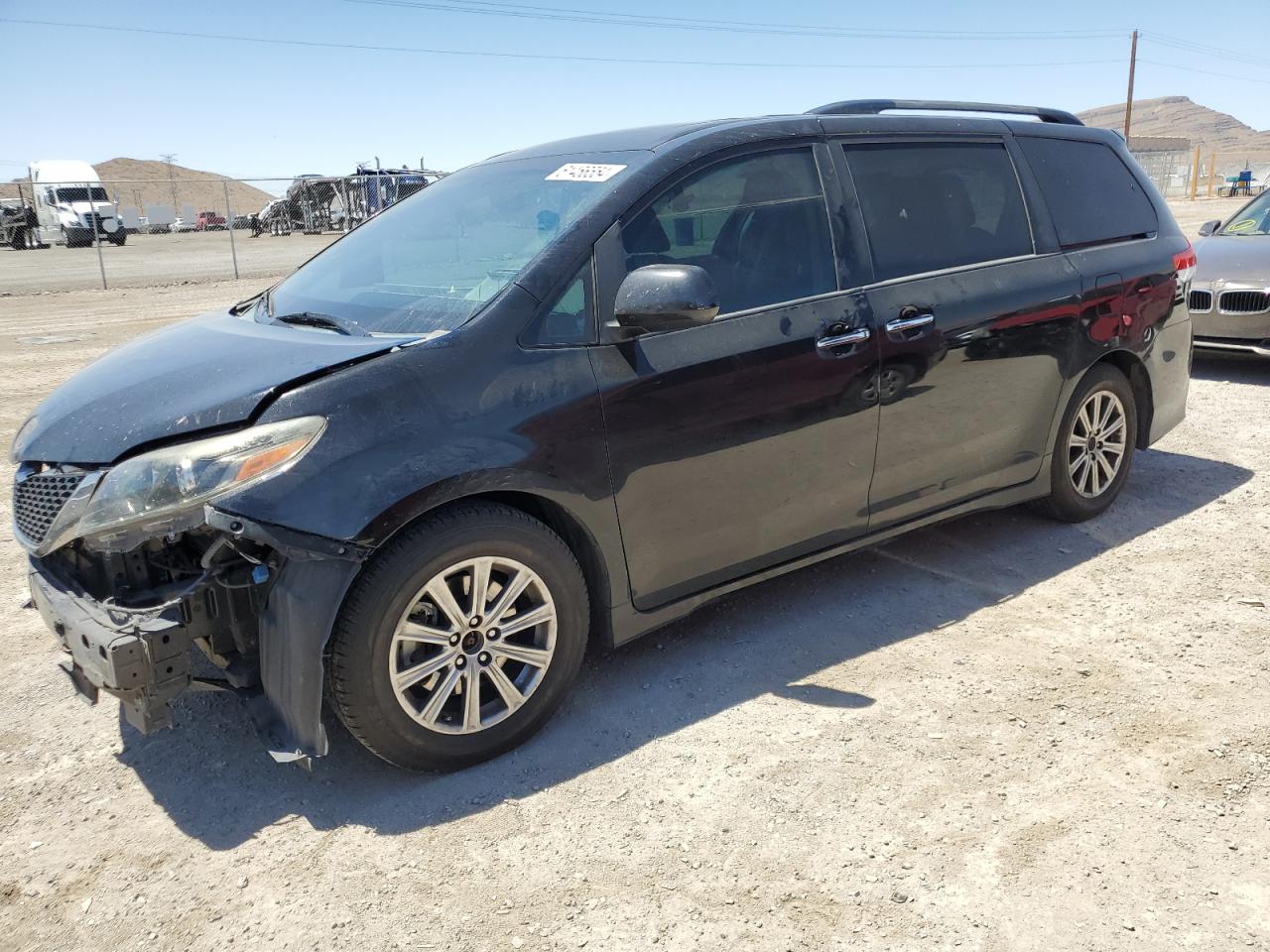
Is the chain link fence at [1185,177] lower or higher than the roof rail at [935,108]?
higher

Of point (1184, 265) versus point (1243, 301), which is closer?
point (1184, 265)

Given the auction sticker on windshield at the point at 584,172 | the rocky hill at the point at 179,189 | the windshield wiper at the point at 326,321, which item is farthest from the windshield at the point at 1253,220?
the rocky hill at the point at 179,189

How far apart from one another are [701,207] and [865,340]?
81cm

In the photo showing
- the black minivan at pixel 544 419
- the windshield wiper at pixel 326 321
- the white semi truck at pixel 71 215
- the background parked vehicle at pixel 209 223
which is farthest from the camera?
the background parked vehicle at pixel 209 223

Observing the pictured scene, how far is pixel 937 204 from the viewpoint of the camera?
4.13m

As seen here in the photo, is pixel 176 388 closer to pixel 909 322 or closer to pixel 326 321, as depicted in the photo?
pixel 326 321

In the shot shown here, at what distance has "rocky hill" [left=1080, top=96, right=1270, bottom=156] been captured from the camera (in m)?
149

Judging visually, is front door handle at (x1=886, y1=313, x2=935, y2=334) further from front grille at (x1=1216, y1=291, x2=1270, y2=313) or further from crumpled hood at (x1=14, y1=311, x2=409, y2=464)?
front grille at (x1=1216, y1=291, x2=1270, y2=313)

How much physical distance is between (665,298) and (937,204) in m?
1.70

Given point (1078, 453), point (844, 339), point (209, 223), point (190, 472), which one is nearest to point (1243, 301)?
point (1078, 453)

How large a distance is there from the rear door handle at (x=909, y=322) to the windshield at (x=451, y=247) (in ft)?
3.77

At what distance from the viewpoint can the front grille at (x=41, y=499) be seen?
9.50 ft

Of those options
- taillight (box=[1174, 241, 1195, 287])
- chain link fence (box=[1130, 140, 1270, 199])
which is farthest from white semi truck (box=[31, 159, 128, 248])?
chain link fence (box=[1130, 140, 1270, 199])

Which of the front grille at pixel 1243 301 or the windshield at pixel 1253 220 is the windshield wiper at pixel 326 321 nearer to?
the front grille at pixel 1243 301
